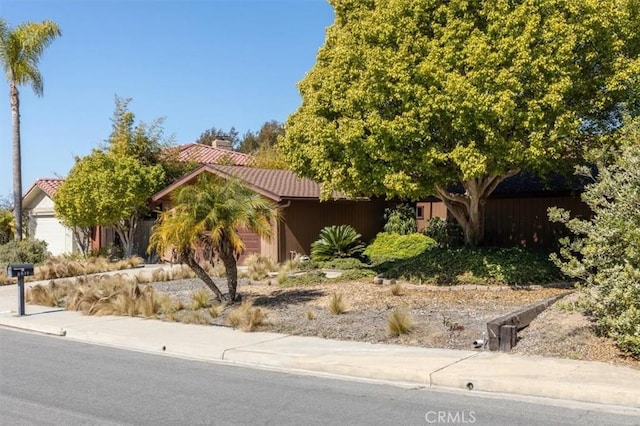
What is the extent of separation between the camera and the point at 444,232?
22.9 m

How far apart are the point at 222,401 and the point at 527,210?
16352mm

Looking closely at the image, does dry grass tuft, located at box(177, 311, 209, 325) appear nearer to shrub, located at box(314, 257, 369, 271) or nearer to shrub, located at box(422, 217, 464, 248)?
shrub, located at box(314, 257, 369, 271)

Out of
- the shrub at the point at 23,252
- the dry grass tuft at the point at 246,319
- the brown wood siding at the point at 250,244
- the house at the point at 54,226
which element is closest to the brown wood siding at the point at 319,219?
the brown wood siding at the point at 250,244

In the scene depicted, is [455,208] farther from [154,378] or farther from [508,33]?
[154,378]

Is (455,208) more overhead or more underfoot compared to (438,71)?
more underfoot

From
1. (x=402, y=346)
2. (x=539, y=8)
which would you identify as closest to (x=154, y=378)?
(x=402, y=346)

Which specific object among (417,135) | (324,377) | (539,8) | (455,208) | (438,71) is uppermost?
(539,8)

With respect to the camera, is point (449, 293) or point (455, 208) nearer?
point (449, 293)

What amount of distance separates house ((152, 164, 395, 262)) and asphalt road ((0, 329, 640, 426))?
1417 cm

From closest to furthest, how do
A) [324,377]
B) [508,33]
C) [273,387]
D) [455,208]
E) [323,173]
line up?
[273,387] < [324,377] < [508,33] < [323,173] < [455,208]

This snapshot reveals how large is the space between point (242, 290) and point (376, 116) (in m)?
5.78

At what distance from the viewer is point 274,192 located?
23.6 metres

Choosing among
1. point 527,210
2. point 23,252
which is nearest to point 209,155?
point 23,252

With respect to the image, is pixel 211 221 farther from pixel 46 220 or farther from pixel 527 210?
pixel 46 220
